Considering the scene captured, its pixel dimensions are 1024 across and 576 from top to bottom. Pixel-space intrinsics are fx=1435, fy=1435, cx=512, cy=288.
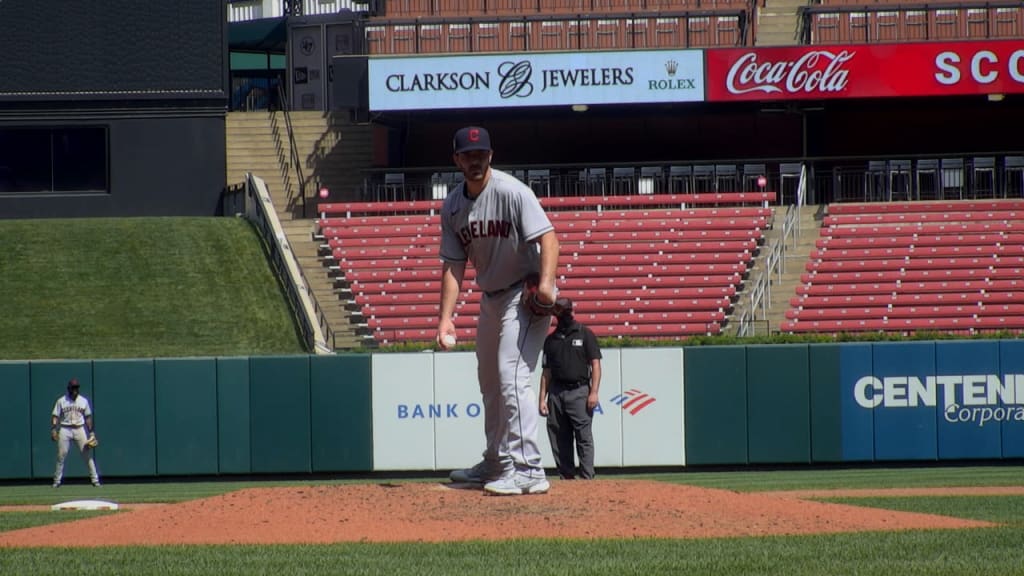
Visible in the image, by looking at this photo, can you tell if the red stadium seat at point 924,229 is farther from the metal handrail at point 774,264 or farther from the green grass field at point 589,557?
the green grass field at point 589,557

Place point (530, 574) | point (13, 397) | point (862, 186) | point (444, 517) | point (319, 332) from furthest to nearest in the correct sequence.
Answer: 1. point (862, 186)
2. point (319, 332)
3. point (13, 397)
4. point (444, 517)
5. point (530, 574)

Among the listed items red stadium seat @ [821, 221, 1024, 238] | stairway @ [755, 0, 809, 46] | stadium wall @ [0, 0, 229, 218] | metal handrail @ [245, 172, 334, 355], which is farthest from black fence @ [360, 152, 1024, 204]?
stadium wall @ [0, 0, 229, 218]

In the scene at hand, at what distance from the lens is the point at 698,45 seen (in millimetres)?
31609

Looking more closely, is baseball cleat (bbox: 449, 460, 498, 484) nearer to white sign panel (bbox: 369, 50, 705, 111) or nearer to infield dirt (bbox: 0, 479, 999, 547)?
infield dirt (bbox: 0, 479, 999, 547)

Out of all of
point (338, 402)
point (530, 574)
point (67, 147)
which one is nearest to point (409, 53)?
point (67, 147)

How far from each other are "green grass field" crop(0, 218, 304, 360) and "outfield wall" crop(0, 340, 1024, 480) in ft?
19.6

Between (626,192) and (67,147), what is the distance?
13305mm

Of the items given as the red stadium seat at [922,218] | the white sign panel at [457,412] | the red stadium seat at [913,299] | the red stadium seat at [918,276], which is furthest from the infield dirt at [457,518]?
the red stadium seat at [922,218]

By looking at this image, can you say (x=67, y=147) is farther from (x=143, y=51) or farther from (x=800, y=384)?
(x=800, y=384)

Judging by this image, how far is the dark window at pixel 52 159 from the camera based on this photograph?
1321 inches

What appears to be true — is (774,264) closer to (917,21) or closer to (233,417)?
(917,21)

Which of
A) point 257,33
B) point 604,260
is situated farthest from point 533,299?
point 257,33

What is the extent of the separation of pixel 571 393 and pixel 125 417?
811 centimetres

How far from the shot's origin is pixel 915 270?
26625 millimetres
